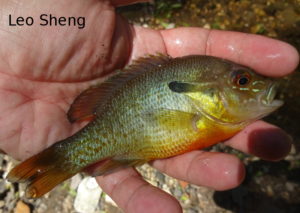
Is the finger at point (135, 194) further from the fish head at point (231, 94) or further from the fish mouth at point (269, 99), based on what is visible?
the fish mouth at point (269, 99)

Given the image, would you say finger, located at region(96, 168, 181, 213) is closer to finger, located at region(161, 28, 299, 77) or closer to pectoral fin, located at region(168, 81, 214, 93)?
pectoral fin, located at region(168, 81, 214, 93)

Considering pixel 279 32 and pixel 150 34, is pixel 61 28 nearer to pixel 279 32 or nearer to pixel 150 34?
pixel 150 34

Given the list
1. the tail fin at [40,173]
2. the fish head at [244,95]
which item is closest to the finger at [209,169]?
the fish head at [244,95]

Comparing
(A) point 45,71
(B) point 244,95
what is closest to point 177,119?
(B) point 244,95

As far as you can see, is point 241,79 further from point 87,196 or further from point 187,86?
point 87,196

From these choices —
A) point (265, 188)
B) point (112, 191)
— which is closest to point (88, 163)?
point (112, 191)
